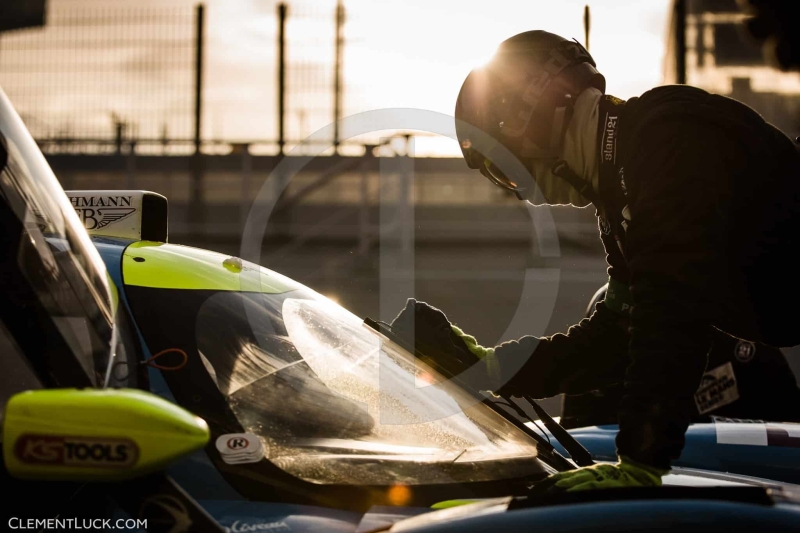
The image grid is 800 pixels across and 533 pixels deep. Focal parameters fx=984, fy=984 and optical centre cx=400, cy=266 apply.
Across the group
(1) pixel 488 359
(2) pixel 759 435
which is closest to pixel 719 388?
(2) pixel 759 435

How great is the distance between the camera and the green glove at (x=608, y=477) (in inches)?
68.9

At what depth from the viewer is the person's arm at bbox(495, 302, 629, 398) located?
9.59 ft

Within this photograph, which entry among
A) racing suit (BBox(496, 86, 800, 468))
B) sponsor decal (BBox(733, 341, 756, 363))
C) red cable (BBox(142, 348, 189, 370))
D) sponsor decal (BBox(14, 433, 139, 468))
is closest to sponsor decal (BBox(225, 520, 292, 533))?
red cable (BBox(142, 348, 189, 370))

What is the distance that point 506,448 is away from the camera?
7.27 feet

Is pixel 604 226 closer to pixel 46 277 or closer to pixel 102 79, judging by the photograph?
pixel 46 277

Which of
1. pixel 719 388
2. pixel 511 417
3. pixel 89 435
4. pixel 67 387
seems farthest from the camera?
pixel 719 388

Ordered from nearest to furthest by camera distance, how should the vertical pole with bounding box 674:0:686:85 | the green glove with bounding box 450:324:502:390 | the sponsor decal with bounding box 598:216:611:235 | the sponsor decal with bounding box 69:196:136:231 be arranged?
the sponsor decal with bounding box 598:216:611:235 < the sponsor decal with bounding box 69:196:136:231 < the green glove with bounding box 450:324:502:390 < the vertical pole with bounding box 674:0:686:85

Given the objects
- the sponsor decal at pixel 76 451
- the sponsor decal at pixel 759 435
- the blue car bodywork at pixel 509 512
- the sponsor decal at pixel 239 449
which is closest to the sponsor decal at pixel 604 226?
the sponsor decal at pixel 759 435

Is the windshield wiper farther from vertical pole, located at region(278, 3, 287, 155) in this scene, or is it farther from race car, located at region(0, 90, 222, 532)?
vertical pole, located at region(278, 3, 287, 155)

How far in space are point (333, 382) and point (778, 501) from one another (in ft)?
2.87

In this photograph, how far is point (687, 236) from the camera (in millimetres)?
1914

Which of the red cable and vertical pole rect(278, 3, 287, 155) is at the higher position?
the red cable

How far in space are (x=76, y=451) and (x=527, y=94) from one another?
1437 mm

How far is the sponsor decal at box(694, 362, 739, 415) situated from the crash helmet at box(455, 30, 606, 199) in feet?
6.88
